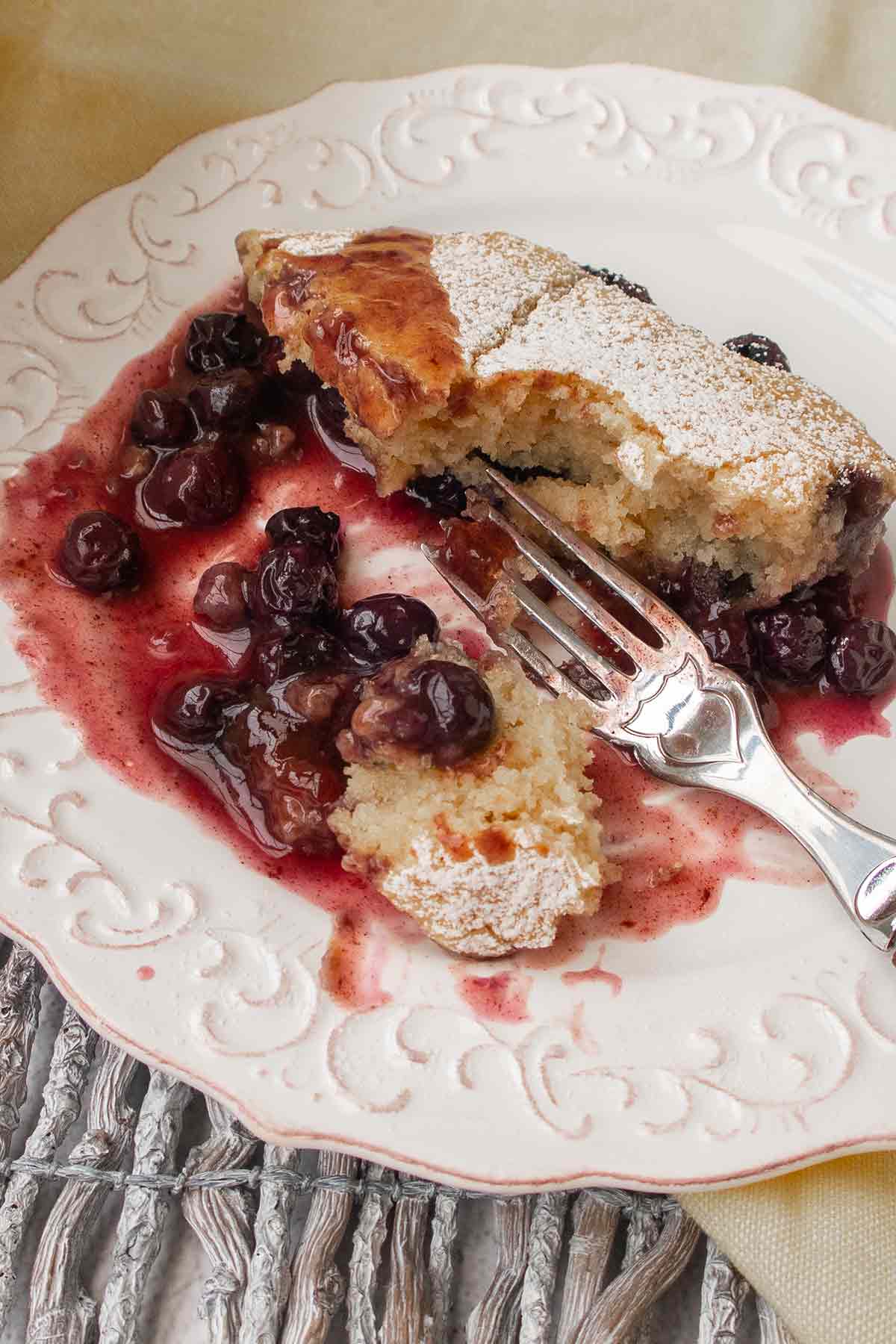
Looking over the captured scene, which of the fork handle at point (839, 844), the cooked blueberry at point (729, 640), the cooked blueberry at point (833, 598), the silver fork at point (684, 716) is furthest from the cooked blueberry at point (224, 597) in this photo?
the cooked blueberry at point (833, 598)

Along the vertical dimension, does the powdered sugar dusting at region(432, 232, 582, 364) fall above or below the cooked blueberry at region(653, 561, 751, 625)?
above

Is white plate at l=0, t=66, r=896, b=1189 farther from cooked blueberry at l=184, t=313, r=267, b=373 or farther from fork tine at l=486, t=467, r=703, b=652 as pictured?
fork tine at l=486, t=467, r=703, b=652

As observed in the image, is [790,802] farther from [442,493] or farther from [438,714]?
[442,493]

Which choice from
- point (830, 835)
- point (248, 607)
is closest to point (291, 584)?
point (248, 607)

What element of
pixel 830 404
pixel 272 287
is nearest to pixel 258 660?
pixel 272 287

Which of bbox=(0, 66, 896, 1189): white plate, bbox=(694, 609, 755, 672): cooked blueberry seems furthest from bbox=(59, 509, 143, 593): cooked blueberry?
bbox=(694, 609, 755, 672): cooked blueberry
